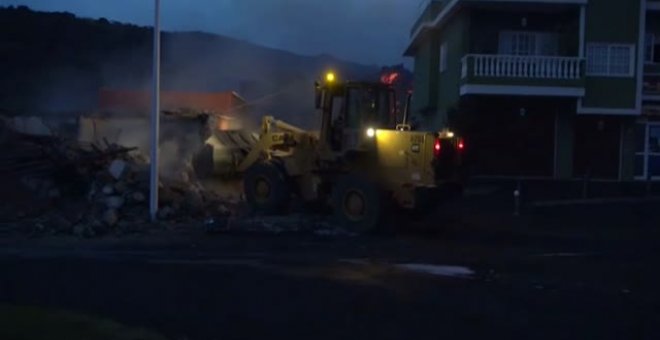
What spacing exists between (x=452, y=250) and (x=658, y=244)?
4749mm

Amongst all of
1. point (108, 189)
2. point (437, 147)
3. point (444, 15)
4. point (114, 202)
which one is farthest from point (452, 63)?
point (114, 202)

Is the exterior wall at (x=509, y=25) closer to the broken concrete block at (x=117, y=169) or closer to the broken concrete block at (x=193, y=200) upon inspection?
the broken concrete block at (x=193, y=200)

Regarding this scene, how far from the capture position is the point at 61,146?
73.4 feet

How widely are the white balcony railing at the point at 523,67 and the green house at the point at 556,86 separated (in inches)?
1.3

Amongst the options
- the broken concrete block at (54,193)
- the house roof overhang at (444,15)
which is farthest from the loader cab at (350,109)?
the house roof overhang at (444,15)

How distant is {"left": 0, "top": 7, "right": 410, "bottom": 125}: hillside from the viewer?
44.9 m

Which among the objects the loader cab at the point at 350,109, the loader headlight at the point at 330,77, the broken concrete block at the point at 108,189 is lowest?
the broken concrete block at the point at 108,189

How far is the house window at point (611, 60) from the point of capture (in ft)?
99.9

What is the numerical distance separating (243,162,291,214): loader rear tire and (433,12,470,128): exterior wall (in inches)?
500

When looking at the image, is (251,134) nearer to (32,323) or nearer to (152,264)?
(152,264)

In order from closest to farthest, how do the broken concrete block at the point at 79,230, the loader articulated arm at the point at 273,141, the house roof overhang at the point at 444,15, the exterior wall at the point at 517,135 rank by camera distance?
the broken concrete block at the point at 79,230
the loader articulated arm at the point at 273,141
the house roof overhang at the point at 444,15
the exterior wall at the point at 517,135

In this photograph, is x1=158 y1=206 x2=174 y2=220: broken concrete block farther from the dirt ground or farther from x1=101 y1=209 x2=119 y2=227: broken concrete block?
the dirt ground

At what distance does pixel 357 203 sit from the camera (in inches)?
736

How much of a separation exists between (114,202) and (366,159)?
5782 mm
